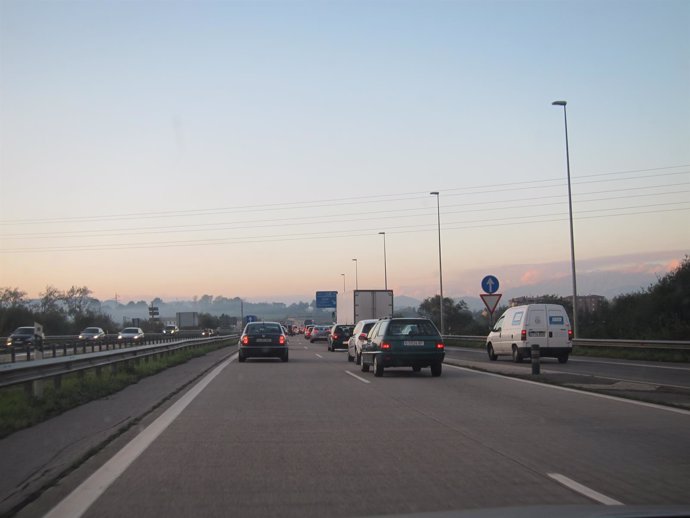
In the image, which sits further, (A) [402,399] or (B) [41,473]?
(A) [402,399]

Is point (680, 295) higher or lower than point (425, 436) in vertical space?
higher

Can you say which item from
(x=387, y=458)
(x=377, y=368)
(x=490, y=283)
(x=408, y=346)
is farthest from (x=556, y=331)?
(x=387, y=458)

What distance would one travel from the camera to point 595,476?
7250 millimetres

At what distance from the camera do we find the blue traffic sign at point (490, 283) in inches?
1118

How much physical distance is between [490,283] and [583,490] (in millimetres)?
22159

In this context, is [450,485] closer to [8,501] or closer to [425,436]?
[425,436]

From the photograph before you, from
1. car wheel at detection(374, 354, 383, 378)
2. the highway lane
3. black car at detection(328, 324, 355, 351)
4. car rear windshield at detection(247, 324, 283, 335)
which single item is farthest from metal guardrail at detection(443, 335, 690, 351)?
car rear windshield at detection(247, 324, 283, 335)

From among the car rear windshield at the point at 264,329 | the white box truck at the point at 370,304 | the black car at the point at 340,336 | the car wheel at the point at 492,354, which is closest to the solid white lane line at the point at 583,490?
the car rear windshield at the point at 264,329

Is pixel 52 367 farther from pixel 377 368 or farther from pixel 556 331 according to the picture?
pixel 556 331

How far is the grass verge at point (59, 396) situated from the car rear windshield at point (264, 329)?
763 cm

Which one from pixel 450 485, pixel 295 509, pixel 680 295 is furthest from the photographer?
pixel 680 295

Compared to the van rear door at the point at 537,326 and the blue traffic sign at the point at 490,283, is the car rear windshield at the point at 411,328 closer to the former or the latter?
the van rear door at the point at 537,326

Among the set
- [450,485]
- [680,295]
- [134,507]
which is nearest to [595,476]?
[450,485]

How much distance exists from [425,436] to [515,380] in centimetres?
950
